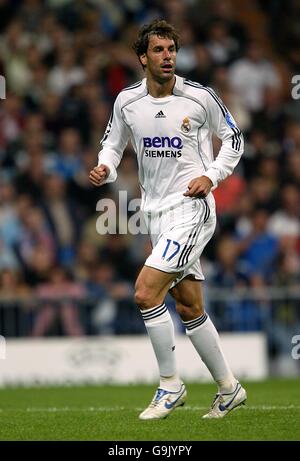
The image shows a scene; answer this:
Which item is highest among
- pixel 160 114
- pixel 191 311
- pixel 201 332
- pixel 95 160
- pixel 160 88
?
pixel 160 88

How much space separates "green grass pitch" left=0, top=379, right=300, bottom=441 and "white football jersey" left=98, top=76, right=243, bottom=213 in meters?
1.63

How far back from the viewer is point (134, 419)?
878 cm

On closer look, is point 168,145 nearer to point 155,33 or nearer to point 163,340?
point 155,33

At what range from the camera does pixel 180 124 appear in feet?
28.9

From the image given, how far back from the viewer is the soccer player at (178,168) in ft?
28.8

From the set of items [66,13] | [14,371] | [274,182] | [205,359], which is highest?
[66,13]

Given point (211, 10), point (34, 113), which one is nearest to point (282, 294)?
point (34, 113)

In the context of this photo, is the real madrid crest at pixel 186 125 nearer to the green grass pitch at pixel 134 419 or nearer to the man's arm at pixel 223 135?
the man's arm at pixel 223 135

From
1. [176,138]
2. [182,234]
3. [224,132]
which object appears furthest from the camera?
[224,132]

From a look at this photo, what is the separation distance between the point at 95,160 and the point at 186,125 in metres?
9.16

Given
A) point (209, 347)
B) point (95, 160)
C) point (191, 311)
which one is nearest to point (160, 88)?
point (191, 311)

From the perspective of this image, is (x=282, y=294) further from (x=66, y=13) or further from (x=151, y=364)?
(x=66, y=13)

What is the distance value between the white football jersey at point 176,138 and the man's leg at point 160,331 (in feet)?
1.99
